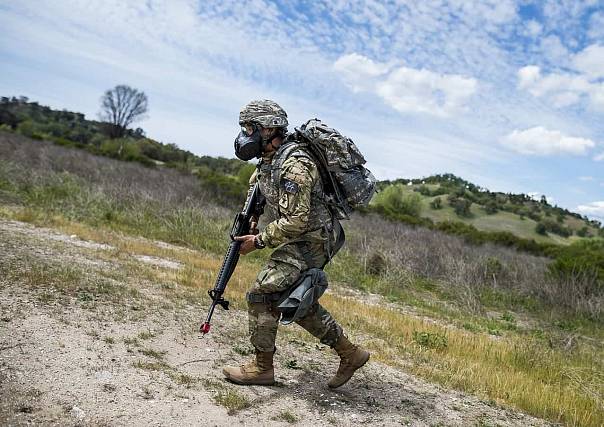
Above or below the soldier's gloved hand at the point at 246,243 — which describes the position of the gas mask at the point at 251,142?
above

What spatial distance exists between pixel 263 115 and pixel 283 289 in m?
1.29

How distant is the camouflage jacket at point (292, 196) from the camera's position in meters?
3.45

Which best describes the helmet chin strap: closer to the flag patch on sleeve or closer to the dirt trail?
the flag patch on sleeve

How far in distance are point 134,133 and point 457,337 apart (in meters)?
57.1

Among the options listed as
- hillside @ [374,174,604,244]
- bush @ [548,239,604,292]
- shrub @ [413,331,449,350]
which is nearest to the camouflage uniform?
shrub @ [413,331,449,350]

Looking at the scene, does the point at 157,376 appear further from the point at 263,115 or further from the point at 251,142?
the point at 263,115

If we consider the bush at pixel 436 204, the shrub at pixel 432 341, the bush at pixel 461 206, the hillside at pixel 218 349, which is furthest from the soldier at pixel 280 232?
the bush at pixel 436 204

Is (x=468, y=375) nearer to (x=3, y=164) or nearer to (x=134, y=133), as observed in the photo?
(x=3, y=164)

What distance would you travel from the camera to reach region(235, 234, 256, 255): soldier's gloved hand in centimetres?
374

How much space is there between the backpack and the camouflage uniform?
116mm

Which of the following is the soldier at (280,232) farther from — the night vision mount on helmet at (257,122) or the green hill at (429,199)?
the green hill at (429,199)

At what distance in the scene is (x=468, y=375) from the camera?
5.00 m

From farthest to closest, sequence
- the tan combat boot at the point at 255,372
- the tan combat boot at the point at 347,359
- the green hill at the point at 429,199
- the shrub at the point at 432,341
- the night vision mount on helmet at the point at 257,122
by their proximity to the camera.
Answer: the green hill at the point at 429,199 < the shrub at the point at 432,341 < the tan combat boot at the point at 347,359 < the tan combat boot at the point at 255,372 < the night vision mount on helmet at the point at 257,122

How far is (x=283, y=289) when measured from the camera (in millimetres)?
3627
